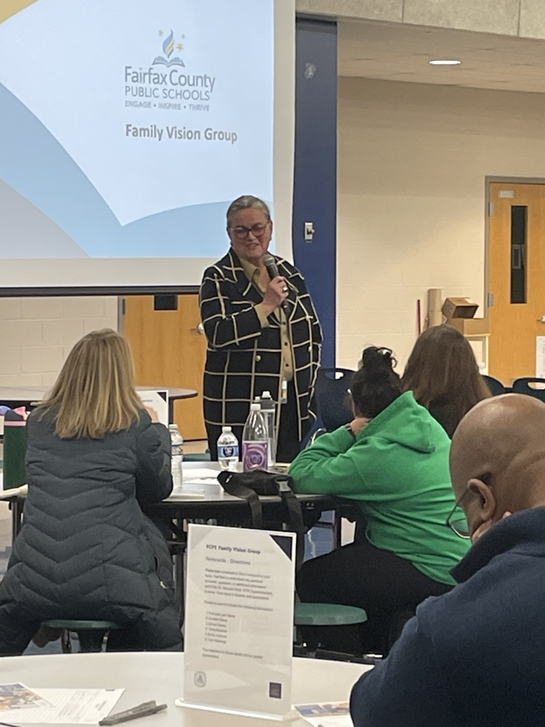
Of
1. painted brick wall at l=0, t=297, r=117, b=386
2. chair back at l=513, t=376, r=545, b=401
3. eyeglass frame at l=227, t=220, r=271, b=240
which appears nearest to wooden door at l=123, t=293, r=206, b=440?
painted brick wall at l=0, t=297, r=117, b=386

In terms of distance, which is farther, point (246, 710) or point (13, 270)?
point (13, 270)

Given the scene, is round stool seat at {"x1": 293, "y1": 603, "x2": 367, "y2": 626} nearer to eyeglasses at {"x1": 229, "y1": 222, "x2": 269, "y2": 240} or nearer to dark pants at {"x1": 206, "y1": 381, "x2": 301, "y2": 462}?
dark pants at {"x1": 206, "y1": 381, "x2": 301, "y2": 462}

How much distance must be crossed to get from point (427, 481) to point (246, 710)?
1.77 meters

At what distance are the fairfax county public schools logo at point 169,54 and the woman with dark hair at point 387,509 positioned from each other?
107 inches

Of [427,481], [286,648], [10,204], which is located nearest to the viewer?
[286,648]

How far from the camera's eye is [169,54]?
5957mm

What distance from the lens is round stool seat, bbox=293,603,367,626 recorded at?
3.37m

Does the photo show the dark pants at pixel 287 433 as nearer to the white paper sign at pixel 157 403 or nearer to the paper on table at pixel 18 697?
the white paper sign at pixel 157 403

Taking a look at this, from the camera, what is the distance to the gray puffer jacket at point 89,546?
11.0 feet

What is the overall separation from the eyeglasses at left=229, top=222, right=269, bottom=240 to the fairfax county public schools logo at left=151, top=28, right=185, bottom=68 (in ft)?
5.27

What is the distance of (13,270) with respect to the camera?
18.1 ft

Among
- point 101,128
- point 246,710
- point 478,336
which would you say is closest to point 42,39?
point 101,128

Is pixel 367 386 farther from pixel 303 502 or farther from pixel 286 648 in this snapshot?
pixel 286 648

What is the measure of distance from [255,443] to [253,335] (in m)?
0.57
